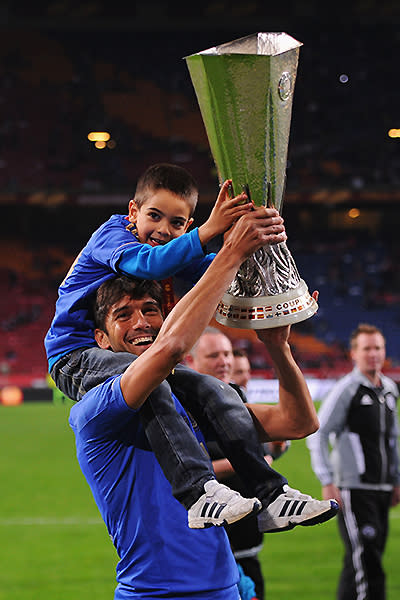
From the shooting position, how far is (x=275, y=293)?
7.55ft

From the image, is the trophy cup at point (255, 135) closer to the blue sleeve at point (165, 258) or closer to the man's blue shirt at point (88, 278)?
the blue sleeve at point (165, 258)

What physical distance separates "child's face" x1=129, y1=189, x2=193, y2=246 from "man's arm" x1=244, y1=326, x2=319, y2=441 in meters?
0.53

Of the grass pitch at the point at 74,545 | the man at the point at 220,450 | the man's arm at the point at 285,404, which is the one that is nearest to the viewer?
the man's arm at the point at 285,404

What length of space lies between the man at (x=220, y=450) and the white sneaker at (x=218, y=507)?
161cm

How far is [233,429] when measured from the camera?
250 centimetres

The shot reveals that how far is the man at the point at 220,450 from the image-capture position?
4.14 metres

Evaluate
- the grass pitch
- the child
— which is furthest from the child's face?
the grass pitch

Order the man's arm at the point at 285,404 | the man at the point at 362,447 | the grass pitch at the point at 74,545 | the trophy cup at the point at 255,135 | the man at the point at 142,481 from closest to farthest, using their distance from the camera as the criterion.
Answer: the trophy cup at the point at 255,135 < the man at the point at 142,481 < the man's arm at the point at 285,404 < the man at the point at 362,447 < the grass pitch at the point at 74,545

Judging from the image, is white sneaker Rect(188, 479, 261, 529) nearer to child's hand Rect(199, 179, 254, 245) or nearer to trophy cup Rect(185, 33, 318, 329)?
trophy cup Rect(185, 33, 318, 329)

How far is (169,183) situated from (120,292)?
0.45 metres

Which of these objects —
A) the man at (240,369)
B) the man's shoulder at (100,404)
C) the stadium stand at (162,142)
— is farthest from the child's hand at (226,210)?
the stadium stand at (162,142)

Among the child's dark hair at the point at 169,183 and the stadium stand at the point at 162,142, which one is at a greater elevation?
the stadium stand at the point at 162,142

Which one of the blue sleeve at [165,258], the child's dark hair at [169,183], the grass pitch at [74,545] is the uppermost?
the child's dark hair at [169,183]

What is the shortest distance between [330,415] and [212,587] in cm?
372
